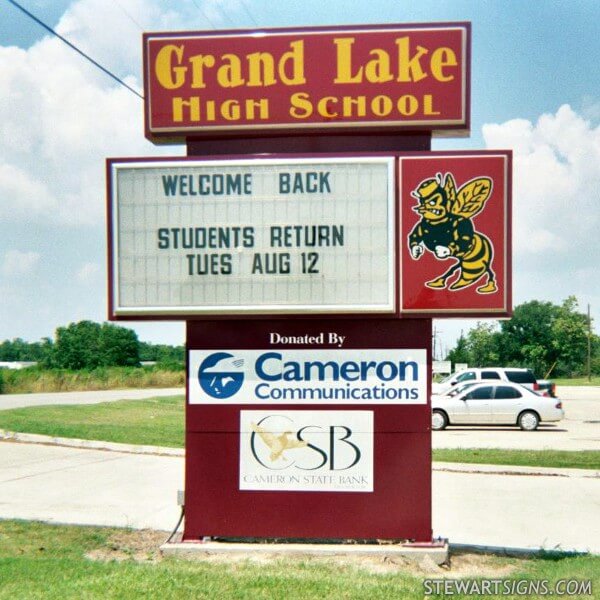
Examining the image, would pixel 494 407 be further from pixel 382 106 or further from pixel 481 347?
pixel 481 347

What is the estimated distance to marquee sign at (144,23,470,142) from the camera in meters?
8.43

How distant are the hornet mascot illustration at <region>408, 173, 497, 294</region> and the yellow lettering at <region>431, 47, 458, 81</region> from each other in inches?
39.2

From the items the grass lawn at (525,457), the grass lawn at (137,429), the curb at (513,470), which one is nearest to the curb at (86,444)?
the grass lawn at (137,429)

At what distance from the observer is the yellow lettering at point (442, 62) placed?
8.41 meters

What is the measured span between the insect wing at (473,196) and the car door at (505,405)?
55.9 ft

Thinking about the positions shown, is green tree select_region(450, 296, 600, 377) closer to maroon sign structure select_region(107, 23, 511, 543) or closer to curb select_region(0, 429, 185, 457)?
curb select_region(0, 429, 185, 457)

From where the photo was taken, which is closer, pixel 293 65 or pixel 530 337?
pixel 293 65

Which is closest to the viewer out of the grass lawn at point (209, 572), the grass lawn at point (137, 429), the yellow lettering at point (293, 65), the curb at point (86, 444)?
the grass lawn at point (209, 572)

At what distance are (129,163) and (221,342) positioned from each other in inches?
79.6

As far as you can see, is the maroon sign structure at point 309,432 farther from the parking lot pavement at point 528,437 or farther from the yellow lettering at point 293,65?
the parking lot pavement at point 528,437

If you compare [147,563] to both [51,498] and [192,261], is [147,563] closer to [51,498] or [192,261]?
[192,261]

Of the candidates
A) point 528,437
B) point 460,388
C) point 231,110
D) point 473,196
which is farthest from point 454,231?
point 460,388

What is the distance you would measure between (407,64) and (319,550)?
484 cm

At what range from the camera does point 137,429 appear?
2081 cm
